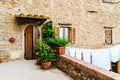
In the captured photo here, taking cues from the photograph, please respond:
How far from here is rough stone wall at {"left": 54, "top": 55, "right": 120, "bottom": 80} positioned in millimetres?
3957

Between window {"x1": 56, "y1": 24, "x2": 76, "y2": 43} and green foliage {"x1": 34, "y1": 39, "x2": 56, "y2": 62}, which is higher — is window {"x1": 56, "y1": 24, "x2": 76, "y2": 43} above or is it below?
above

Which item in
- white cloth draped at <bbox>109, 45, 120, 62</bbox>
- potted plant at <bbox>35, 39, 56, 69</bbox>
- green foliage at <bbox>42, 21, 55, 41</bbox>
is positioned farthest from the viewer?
green foliage at <bbox>42, 21, 55, 41</bbox>

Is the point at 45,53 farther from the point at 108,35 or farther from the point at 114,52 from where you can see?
the point at 108,35

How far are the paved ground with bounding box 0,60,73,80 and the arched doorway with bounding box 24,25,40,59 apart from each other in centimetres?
213

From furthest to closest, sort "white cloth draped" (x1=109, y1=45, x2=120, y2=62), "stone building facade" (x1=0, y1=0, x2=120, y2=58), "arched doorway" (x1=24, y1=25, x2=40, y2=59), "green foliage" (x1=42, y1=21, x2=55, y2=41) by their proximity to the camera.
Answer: "arched doorway" (x1=24, y1=25, x2=40, y2=59), "green foliage" (x1=42, y1=21, x2=55, y2=41), "white cloth draped" (x1=109, y1=45, x2=120, y2=62), "stone building facade" (x1=0, y1=0, x2=120, y2=58)

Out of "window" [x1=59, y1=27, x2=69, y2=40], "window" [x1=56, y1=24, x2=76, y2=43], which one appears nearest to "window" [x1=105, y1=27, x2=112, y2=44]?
"window" [x1=56, y1=24, x2=76, y2=43]

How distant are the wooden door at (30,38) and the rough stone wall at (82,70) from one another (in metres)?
2.72

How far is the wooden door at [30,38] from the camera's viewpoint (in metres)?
9.62

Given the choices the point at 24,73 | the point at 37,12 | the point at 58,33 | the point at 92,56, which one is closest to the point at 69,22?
the point at 58,33

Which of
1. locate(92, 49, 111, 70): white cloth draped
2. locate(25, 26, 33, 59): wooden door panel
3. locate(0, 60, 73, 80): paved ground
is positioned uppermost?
locate(25, 26, 33, 59): wooden door panel

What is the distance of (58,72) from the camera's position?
6602 millimetres

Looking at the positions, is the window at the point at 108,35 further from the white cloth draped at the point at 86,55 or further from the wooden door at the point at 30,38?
the wooden door at the point at 30,38

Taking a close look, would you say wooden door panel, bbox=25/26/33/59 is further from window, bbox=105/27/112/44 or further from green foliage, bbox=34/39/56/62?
window, bbox=105/27/112/44

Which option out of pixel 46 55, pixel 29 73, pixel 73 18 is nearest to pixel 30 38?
pixel 73 18
